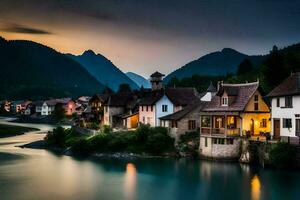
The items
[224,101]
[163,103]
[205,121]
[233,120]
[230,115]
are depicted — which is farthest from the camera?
[163,103]

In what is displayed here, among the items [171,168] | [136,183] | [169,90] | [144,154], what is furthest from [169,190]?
[169,90]

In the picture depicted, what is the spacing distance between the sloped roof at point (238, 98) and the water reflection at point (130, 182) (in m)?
12.5

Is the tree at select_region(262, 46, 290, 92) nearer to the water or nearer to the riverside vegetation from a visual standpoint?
the riverside vegetation

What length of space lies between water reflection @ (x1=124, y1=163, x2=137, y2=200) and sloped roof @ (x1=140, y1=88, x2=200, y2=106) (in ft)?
65.8

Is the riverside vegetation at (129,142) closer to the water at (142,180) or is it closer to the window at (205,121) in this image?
the water at (142,180)

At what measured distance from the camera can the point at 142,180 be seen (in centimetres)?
4975

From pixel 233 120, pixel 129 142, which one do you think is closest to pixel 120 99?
pixel 129 142

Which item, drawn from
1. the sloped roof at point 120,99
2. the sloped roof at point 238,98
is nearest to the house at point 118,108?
the sloped roof at point 120,99

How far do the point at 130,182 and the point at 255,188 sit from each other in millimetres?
12696

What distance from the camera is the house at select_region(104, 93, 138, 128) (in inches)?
3543

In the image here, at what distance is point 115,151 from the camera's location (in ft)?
226

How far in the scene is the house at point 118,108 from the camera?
9000 cm

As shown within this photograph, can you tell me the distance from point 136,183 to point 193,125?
2163 cm

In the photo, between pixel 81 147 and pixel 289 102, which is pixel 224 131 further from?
pixel 81 147
